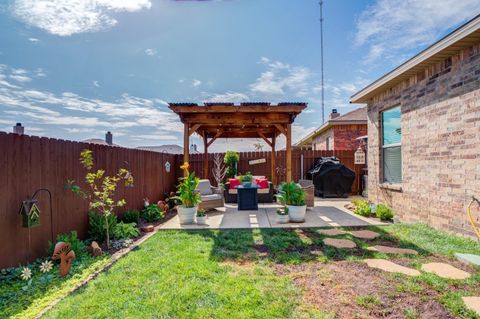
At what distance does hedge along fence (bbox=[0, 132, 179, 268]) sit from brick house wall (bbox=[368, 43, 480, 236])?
6373 mm

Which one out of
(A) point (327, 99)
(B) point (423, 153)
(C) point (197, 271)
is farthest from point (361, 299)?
(A) point (327, 99)

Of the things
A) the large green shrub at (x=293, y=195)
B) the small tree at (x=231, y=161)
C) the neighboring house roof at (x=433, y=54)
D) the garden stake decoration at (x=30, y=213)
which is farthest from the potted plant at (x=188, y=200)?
the neighboring house roof at (x=433, y=54)

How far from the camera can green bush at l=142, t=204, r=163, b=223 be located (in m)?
6.46

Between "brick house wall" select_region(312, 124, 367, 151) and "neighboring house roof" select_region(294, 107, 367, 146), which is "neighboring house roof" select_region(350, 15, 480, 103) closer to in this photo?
"neighboring house roof" select_region(294, 107, 367, 146)

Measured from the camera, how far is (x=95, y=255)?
152 inches

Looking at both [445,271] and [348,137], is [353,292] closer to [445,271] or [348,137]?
[445,271]

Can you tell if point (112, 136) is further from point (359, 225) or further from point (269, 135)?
point (359, 225)

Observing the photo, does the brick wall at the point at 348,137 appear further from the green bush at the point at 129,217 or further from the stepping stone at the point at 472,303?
the stepping stone at the point at 472,303

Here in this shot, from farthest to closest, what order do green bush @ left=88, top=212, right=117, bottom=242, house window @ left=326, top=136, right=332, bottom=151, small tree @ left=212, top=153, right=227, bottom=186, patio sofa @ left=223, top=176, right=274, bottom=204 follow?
house window @ left=326, top=136, right=332, bottom=151, small tree @ left=212, top=153, right=227, bottom=186, patio sofa @ left=223, top=176, right=274, bottom=204, green bush @ left=88, top=212, right=117, bottom=242

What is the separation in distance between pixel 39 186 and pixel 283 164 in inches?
359

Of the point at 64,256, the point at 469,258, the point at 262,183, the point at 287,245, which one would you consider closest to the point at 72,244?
the point at 64,256

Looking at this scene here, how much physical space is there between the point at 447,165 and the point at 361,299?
3578mm

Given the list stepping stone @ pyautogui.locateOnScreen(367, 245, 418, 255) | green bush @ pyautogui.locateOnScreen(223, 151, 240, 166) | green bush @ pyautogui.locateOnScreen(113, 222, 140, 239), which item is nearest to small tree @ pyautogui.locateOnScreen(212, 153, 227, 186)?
green bush @ pyautogui.locateOnScreen(223, 151, 240, 166)

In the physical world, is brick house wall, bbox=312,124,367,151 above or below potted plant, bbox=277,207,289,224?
above
